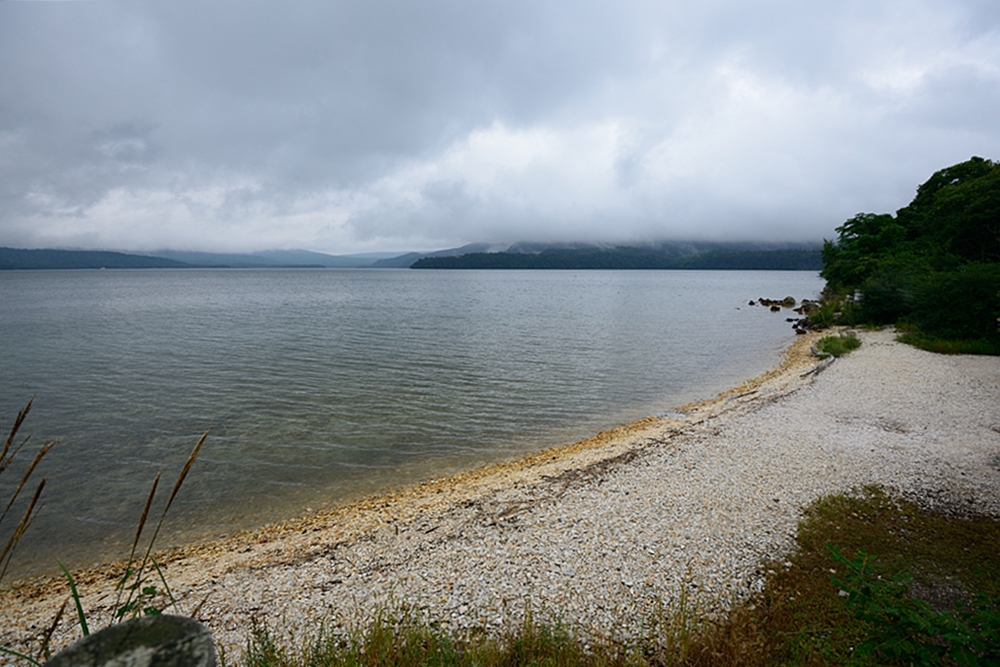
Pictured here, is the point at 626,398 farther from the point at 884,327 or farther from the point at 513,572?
the point at 884,327

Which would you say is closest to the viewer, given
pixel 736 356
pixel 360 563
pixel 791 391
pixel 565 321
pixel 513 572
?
pixel 513 572

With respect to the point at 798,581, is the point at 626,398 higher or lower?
lower

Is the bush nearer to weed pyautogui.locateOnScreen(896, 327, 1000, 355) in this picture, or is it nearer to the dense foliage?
the dense foliage

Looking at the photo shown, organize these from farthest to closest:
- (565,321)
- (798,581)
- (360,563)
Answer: (565,321), (360,563), (798,581)

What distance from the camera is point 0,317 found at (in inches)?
2120

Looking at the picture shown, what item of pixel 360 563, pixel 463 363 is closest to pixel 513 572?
pixel 360 563

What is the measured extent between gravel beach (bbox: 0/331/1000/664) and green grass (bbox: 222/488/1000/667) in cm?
43

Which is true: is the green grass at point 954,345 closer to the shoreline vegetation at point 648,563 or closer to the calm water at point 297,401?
the calm water at point 297,401

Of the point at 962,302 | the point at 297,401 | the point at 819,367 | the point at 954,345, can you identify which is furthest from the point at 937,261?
the point at 297,401

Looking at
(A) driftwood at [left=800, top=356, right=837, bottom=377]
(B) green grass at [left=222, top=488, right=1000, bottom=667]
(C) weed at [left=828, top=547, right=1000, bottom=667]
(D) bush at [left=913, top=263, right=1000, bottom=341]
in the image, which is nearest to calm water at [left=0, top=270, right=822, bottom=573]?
(A) driftwood at [left=800, top=356, right=837, bottom=377]

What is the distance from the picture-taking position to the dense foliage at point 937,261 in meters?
25.2

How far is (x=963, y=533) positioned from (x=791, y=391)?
12.2 m

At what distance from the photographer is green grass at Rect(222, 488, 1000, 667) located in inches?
191

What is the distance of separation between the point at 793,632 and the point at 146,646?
6.82m
